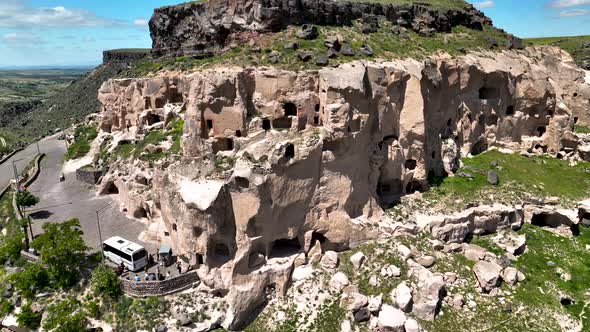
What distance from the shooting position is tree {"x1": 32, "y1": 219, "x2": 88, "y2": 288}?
3085 centimetres

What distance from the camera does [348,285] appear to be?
3080 centimetres

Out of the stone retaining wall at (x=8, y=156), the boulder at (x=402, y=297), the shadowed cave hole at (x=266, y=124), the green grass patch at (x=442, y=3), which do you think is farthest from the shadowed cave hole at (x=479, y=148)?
the stone retaining wall at (x=8, y=156)

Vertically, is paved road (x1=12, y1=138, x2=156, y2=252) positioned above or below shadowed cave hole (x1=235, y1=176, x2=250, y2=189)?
below

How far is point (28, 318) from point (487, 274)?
33535 millimetres

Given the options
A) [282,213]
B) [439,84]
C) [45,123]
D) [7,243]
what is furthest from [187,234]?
[45,123]

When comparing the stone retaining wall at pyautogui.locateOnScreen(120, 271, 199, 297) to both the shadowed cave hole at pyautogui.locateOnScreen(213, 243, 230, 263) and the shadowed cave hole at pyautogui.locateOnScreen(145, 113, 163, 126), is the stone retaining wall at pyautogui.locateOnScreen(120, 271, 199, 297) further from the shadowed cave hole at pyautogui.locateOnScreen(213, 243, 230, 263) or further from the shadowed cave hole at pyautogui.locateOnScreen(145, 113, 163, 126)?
the shadowed cave hole at pyautogui.locateOnScreen(145, 113, 163, 126)

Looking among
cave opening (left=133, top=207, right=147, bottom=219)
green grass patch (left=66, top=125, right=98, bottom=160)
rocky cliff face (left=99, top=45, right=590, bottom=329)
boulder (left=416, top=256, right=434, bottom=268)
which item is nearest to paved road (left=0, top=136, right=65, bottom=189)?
green grass patch (left=66, top=125, right=98, bottom=160)

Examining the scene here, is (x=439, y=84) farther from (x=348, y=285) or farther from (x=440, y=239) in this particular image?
(x=348, y=285)

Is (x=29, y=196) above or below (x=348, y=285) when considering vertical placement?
above

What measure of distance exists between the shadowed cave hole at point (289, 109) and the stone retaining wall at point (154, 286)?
14.9 m

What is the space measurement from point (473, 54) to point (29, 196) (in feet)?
163

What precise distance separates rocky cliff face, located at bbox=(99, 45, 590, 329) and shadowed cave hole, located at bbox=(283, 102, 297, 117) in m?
0.18

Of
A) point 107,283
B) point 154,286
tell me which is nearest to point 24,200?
point 107,283

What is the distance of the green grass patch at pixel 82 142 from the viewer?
181ft
